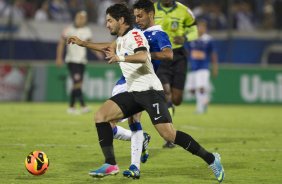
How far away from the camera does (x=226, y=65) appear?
96.2 ft

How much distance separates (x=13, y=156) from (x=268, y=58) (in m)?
18.5

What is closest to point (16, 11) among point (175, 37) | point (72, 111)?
point (72, 111)

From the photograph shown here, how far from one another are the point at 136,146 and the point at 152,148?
11.0 feet

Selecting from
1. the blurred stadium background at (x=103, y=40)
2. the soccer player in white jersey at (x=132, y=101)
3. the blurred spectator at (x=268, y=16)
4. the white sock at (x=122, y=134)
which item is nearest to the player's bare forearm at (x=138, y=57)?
the soccer player in white jersey at (x=132, y=101)

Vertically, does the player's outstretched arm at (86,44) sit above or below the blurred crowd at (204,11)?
above

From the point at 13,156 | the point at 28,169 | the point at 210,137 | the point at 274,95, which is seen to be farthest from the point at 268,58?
the point at 28,169

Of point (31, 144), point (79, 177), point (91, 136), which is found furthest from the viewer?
point (91, 136)

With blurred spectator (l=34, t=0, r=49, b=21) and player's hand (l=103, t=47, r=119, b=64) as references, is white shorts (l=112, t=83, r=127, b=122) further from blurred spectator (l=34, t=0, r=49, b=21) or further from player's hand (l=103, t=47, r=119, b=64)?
blurred spectator (l=34, t=0, r=49, b=21)

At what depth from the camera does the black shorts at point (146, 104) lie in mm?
10328

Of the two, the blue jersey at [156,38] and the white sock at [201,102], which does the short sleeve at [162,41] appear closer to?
the blue jersey at [156,38]

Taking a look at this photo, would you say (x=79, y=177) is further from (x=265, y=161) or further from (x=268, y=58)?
(x=268, y=58)

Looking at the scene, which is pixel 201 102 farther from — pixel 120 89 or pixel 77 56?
pixel 120 89

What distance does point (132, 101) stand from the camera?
34.6 ft

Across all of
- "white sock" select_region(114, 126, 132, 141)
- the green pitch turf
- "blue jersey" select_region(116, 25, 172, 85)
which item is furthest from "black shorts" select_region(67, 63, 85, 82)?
"blue jersey" select_region(116, 25, 172, 85)
